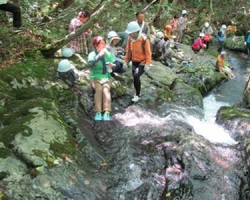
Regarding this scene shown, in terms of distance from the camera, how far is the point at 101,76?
8.33 meters

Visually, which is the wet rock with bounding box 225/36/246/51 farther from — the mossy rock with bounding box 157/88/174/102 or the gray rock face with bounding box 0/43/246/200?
the gray rock face with bounding box 0/43/246/200

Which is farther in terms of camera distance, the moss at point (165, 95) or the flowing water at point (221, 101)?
the moss at point (165, 95)

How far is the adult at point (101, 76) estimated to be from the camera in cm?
809

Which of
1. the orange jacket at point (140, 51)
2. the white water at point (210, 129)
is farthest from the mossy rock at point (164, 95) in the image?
the orange jacket at point (140, 51)

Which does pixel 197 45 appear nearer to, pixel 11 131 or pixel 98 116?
pixel 98 116

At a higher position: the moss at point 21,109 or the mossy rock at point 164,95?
the moss at point 21,109

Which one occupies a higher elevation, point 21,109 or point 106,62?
point 106,62

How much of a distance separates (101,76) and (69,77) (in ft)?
3.48

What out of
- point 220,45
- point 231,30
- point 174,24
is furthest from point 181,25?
point 231,30

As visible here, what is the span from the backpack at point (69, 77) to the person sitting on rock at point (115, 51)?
1289mm

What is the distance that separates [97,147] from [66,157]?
134 cm

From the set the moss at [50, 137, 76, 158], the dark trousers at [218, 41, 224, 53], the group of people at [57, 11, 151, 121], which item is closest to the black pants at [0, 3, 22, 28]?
the group of people at [57, 11, 151, 121]

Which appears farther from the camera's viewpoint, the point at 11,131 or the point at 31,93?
the point at 31,93

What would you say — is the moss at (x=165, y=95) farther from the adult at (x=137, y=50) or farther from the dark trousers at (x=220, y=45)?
the dark trousers at (x=220, y=45)
